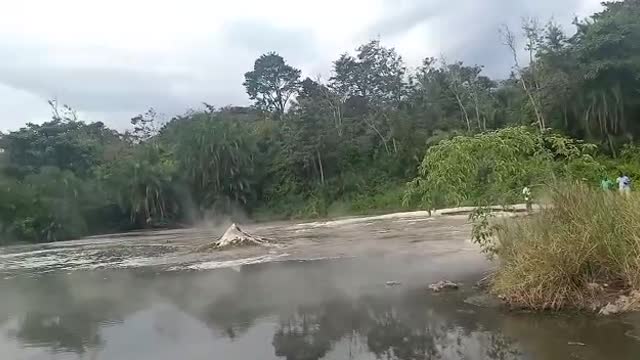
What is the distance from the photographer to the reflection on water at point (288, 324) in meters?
→ 8.84

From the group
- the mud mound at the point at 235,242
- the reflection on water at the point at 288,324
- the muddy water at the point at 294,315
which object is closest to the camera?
the reflection on water at the point at 288,324

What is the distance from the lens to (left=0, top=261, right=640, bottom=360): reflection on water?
348 inches

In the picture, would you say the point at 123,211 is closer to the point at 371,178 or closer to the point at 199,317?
the point at 371,178

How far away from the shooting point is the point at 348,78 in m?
66.8

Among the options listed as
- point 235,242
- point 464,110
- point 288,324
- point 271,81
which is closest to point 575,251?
point 288,324

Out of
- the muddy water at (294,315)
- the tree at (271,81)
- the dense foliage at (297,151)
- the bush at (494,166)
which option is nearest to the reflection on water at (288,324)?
the muddy water at (294,315)

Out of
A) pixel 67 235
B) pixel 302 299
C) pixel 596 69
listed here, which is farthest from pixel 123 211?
pixel 302 299

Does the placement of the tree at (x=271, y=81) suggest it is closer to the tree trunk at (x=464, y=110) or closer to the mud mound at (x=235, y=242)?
the tree trunk at (x=464, y=110)

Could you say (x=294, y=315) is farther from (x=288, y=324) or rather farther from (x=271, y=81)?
(x=271, y=81)

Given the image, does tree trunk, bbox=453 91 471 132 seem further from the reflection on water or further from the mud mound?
the reflection on water

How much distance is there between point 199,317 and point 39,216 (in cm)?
4529

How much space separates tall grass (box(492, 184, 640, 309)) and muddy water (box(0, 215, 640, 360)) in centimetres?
49

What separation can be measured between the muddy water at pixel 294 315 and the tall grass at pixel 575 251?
0.49 metres

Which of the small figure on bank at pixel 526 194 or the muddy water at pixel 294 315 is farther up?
the small figure on bank at pixel 526 194
